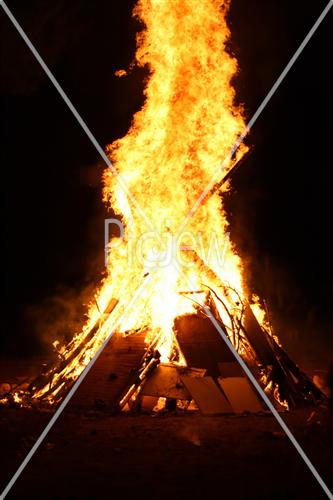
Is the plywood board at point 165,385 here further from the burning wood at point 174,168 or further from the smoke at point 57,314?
the smoke at point 57,314

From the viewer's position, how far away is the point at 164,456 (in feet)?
21.9

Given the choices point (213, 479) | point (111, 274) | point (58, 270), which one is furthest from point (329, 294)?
point (213, 479)

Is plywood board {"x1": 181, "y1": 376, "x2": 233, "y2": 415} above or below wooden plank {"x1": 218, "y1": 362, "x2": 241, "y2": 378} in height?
below

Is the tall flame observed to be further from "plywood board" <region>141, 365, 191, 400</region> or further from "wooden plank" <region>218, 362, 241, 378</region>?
"plywood board" <region>141, 365, 191, 400</region>

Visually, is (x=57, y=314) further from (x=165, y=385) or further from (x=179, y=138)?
(x=165, y=385)

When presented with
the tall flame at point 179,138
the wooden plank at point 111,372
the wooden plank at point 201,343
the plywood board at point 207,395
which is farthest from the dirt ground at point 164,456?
the tall flame at point 179,138

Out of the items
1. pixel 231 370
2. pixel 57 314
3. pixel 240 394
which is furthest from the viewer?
pixel 57 314

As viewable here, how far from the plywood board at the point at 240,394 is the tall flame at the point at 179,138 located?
215 cm

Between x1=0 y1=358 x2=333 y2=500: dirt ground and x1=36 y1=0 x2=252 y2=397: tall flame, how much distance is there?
3.13 meters

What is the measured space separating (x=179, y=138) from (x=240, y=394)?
5.24 meters

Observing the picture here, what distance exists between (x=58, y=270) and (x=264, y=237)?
31.1 ft

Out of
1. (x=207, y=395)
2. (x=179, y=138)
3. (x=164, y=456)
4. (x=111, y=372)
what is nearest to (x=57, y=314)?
(x=179, y=138)

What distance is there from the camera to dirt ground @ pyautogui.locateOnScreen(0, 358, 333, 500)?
17.9 feet

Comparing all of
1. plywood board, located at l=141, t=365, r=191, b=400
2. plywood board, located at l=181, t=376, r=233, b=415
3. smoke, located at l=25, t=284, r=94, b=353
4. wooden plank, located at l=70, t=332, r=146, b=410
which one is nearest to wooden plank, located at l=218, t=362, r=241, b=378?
plywood board, located at l=181, t=376, r=233, b=415
